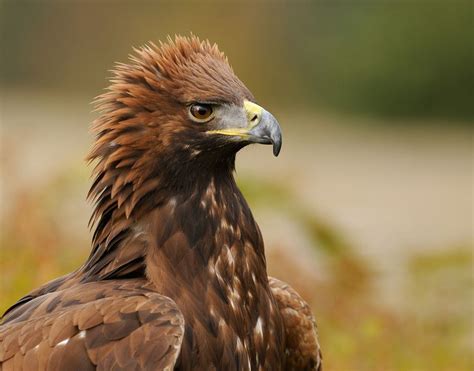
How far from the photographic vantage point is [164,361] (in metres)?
4.57

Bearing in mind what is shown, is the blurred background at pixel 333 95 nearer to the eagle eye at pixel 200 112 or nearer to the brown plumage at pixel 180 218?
the brown plumage at pixel 180 218

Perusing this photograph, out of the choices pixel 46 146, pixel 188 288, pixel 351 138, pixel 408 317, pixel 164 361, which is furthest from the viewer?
pixel 351 138

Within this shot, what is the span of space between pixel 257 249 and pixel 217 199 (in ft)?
1.12

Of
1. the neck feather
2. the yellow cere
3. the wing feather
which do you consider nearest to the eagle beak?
the yellow cere

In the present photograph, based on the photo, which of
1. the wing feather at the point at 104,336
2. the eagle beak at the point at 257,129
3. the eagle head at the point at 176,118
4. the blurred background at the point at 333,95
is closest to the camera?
the wing feather at the point at 104,336

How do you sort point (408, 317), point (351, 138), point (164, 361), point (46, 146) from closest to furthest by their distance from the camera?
point (164, 361) → point (408, 317) → point (46, 146) → point (351, 138)

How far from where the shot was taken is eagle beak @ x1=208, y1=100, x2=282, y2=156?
194 inches

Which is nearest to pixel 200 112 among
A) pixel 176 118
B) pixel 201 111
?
pixel 201 111

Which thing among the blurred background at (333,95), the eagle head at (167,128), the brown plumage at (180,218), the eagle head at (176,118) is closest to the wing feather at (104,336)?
the brown plumage at (180,218)

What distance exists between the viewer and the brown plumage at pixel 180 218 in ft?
16.2

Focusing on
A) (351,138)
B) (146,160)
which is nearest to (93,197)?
(146,160)

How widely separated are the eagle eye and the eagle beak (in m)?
A: 0.07

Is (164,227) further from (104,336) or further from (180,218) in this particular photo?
(104,336)

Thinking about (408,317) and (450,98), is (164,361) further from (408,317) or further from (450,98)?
(450,98)
